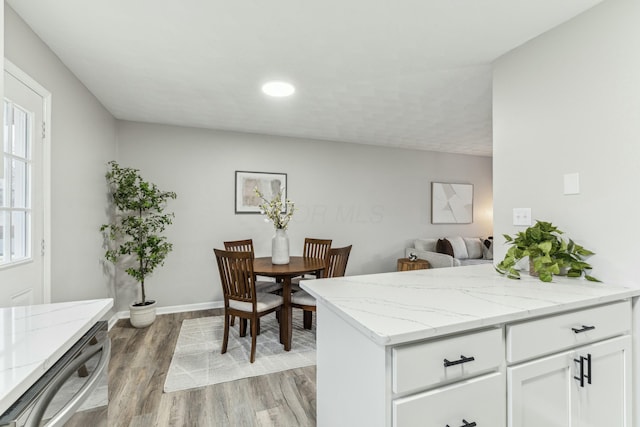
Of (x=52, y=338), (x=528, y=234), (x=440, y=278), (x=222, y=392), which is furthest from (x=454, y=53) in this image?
(x=222, y=392)

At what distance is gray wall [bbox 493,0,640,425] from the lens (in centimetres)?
151

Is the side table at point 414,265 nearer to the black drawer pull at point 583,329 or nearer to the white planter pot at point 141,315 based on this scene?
the black drawer pull at point 583,329

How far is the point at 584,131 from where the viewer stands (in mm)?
1676

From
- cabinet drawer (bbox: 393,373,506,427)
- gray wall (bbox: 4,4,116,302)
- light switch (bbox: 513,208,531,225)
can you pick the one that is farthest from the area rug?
light switch (bbox: 513,208,531,225)

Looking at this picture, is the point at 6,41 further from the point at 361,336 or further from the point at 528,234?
the point at 528,234

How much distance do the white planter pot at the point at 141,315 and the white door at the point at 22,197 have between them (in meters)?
1.29

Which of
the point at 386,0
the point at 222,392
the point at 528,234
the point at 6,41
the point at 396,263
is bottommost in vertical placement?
the point at 222,392

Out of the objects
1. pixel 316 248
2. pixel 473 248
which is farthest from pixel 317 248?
pixel 473 248

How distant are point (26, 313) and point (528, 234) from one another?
2.39 metres

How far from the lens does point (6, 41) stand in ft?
5.33

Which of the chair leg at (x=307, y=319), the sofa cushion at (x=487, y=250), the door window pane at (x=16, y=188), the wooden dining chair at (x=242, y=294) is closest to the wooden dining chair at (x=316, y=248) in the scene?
the chair leg at (x=307, y=319)

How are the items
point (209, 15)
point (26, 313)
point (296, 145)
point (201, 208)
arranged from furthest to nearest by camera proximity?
1. point (296, 145)
2. point (201, 208)
3. point (209, 15)
4. point (26, 313)

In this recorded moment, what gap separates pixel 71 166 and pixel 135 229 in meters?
1.25

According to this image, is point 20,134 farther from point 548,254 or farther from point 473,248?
point 473,248
